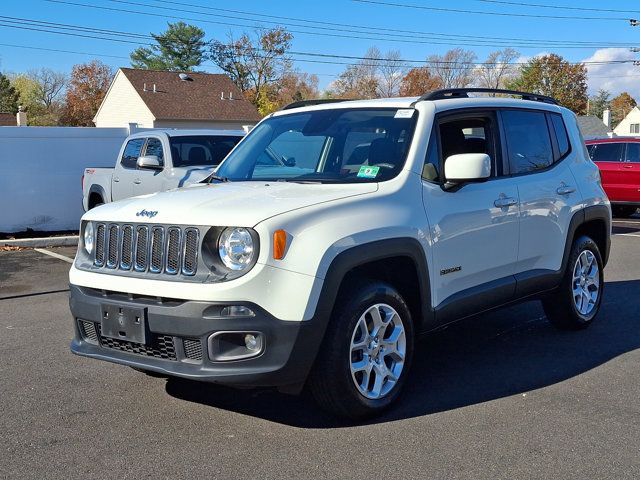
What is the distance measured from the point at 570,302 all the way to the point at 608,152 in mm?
11733

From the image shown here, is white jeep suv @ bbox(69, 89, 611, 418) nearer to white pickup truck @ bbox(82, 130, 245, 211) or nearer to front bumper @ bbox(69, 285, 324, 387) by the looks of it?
front bumper @ bbox(69, 285, 324, 387)

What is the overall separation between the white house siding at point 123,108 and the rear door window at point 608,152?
35462mm

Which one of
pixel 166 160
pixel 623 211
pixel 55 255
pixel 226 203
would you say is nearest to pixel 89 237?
pixel 226 203

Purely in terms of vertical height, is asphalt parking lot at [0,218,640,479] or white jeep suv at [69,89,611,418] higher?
white jeep suv at [69,89,611,418]

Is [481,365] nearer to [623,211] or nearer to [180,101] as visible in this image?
[623,211]

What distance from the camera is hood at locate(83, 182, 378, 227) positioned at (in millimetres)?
4203

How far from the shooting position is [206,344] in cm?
409

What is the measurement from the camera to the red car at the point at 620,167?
16656 mm

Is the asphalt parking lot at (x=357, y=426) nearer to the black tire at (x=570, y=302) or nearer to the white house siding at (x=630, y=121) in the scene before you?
the black tire at (x=570, y=302)

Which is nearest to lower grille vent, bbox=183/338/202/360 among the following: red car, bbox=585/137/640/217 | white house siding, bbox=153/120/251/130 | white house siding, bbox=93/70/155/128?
red car, bbox=585/137/640/217

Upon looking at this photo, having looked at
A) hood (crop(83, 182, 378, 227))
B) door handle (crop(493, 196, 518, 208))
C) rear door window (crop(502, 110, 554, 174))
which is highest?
rear door window (crop(502, 110, 554, 174))

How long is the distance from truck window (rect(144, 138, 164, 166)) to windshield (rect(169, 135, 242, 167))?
0.20 meters

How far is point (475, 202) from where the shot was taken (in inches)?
209

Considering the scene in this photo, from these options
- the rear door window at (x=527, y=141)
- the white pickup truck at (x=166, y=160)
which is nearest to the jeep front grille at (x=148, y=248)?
the rear door window at (x=527, y=141)
